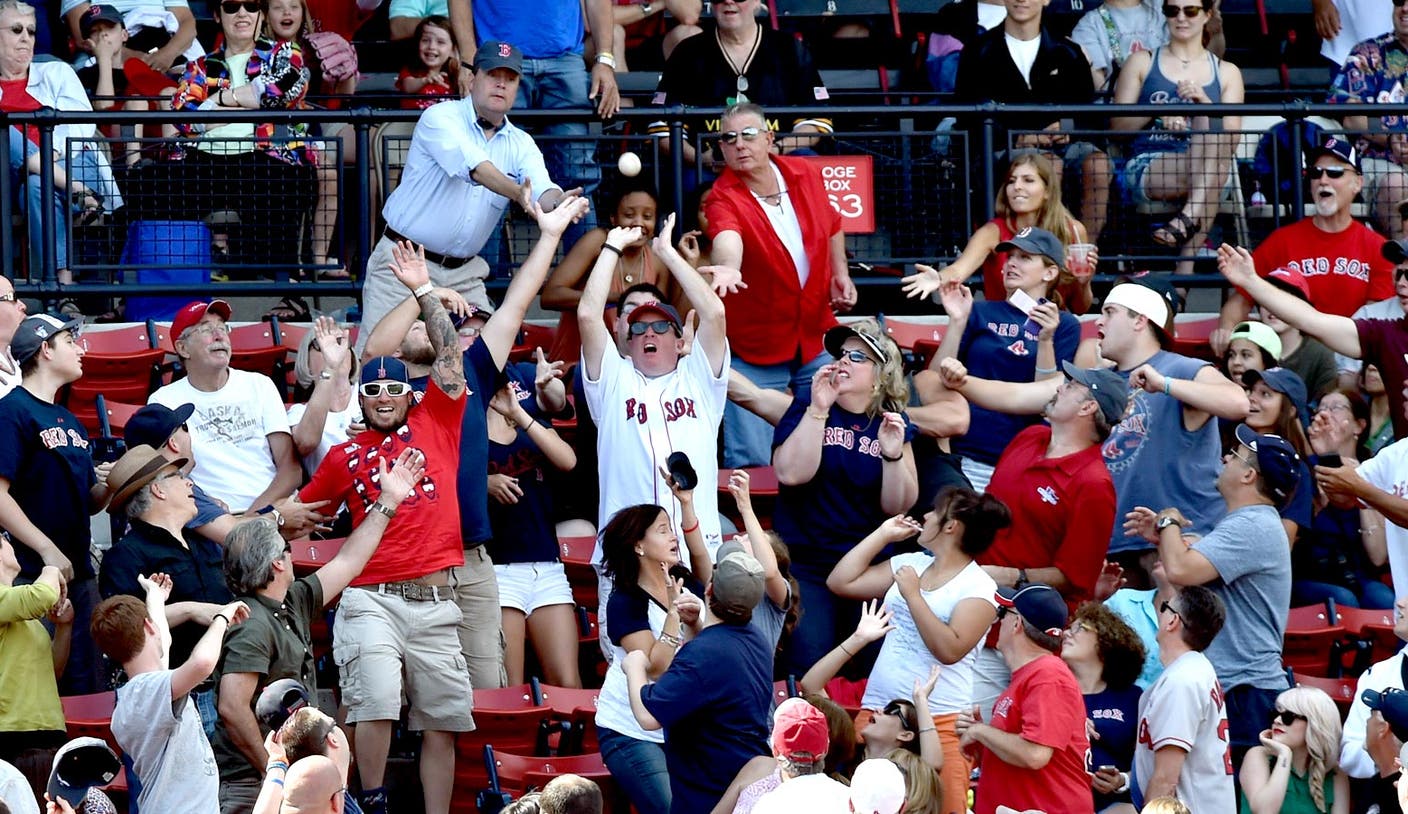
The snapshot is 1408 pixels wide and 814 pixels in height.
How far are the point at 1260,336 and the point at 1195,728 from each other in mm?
2708

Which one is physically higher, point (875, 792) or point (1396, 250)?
point (1396, 250)

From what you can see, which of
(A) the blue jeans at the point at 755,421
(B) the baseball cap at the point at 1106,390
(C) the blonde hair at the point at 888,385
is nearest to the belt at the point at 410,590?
(C) the blonde hair at the point at 888,385

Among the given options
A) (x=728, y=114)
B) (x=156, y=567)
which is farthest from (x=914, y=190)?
(x=156, y=567)

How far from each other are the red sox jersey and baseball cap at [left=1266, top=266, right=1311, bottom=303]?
2.99m

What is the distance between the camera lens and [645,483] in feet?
31.3

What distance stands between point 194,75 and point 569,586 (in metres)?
4.12

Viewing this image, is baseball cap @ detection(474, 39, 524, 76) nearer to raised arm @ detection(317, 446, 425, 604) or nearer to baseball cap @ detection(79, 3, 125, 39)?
raised arm @ detection(317, 446, 425, 604)

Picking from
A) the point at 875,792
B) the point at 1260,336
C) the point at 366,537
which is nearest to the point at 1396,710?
the point at 875,792

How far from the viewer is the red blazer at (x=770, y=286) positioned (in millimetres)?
10867

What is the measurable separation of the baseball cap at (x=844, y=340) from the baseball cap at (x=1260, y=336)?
1.78 meters

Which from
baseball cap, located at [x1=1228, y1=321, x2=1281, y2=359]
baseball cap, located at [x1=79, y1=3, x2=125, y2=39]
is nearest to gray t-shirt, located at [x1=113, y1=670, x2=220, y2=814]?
baseball cap, located at [x1=1228, y1=321, x2=1281, y2=359]

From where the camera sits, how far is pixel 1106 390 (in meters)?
9.31

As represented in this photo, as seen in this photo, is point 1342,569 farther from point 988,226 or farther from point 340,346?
point 340,346

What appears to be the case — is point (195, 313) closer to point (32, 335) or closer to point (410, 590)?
point (32, 335)
